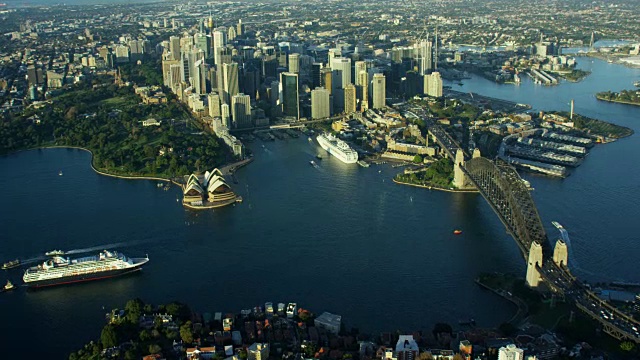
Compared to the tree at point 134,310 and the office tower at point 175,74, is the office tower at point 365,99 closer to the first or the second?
the office tower at point 175,74

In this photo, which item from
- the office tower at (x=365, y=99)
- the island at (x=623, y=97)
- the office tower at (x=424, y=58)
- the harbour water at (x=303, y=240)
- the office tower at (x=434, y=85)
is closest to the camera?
the harbour water at (x=303, y=240)

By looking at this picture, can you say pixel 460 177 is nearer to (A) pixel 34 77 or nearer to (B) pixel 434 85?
(B) pixel 434 85

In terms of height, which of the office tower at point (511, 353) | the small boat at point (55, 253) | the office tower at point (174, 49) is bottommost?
the small boat at point (55, 253)

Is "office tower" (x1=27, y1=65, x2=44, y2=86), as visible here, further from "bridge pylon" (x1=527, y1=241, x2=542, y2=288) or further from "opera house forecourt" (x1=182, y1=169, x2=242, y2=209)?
"bridge pylon" (x1=527, y1=241, x2=542, y2=288)

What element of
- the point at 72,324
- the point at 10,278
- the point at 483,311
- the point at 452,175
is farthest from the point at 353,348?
the point at 452,175

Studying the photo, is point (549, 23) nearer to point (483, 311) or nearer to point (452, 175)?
point (452, 175)

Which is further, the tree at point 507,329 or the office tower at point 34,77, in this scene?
the office tower at point 34,77

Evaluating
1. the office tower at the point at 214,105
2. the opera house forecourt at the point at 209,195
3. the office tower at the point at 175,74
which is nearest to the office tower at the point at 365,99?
the office tower at the point at 214,105
